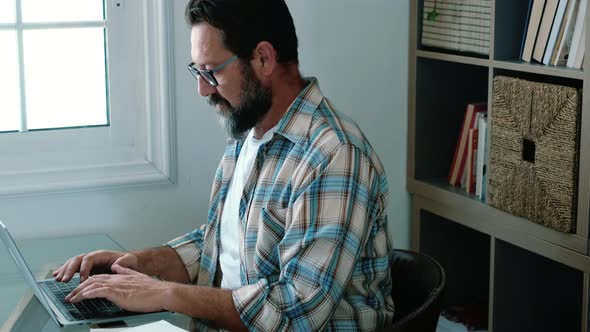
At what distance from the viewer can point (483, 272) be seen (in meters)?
3.44

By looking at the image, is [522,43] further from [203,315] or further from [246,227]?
[203,315]

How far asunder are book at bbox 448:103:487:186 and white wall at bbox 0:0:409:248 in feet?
0.64

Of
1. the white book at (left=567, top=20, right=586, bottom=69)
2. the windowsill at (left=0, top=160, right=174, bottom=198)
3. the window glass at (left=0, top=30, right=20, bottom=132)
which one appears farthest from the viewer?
the window glass at (left=0, top=30, right=20, bottom=132)

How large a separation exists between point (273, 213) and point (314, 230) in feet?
0.48

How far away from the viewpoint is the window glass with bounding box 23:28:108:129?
2.95m

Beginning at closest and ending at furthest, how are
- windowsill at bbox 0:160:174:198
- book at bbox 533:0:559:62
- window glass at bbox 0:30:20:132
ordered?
book at bbox 533:0:559:62
windowsill at bbox 0:160:174:198
window glass at bbox 0:30:20:132

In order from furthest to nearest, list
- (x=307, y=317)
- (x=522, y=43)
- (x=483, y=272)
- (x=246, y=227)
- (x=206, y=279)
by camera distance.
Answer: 1. (x=483, y=272)
2. (x=522, y=43)
3. (x=206, y=279)
4. (x=246, y=227)
5. (x=307, y=317)

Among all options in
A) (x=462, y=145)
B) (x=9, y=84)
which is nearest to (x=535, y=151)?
(x=462, y=145)

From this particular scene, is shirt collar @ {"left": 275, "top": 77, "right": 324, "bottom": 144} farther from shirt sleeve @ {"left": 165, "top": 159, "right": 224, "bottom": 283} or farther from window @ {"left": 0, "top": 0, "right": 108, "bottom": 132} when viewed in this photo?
window @ {"left": 0, "top": 0, "right": 108, "bottom": 132}

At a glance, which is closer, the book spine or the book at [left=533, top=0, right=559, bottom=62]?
the book at [left=533, top=0, right=559, bottom=62]

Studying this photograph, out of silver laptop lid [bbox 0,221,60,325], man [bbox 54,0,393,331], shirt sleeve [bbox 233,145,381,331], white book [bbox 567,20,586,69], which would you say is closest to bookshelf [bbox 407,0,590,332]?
white book [bbox 567,20,586,69]

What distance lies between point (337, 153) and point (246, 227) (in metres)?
0.30

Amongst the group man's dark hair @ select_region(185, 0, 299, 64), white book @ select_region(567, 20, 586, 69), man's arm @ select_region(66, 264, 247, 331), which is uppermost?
man's dark hair @ select_region(185, 0, 299, 64)

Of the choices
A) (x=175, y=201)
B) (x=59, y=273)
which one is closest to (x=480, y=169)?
(x=175, y=201)
